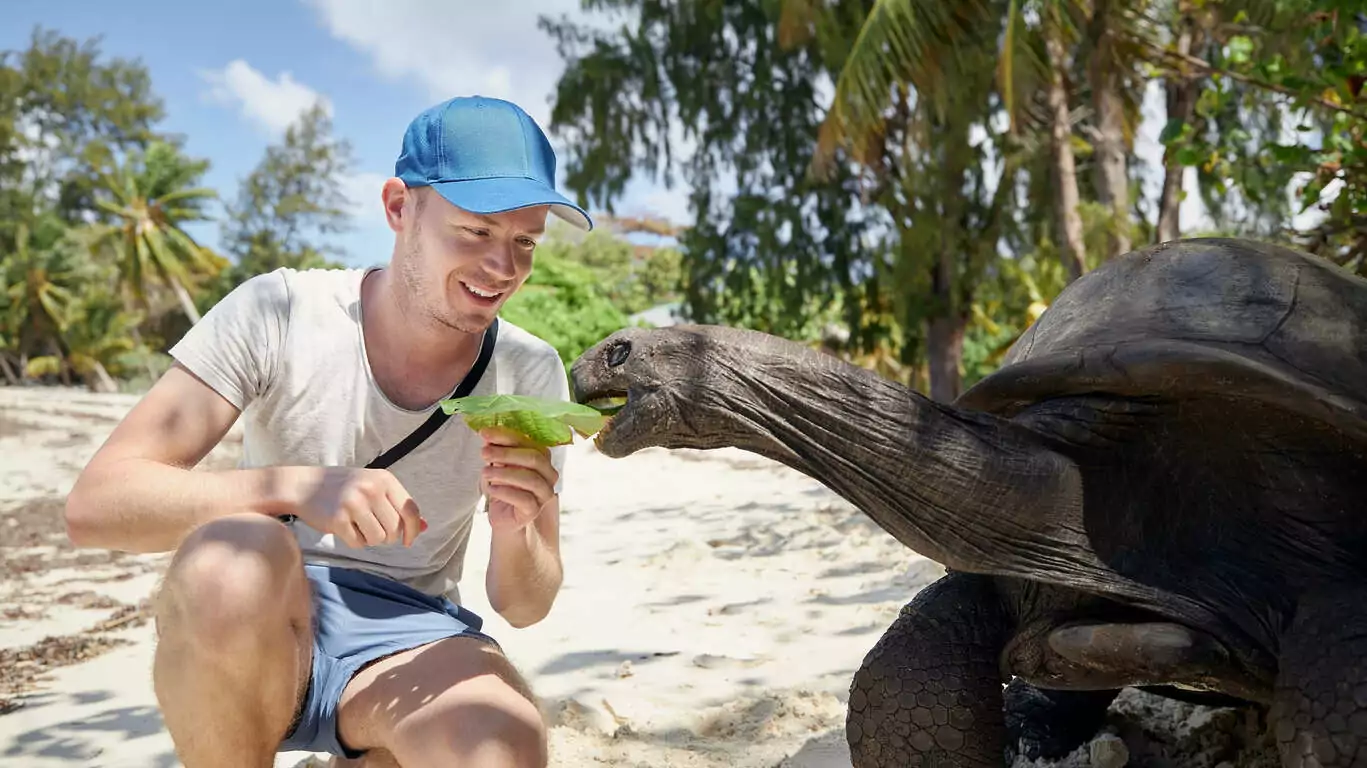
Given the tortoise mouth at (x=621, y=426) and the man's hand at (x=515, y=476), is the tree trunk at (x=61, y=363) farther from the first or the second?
the tortoise mouth at (x=621, y=426)

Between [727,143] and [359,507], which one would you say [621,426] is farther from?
[727,143]

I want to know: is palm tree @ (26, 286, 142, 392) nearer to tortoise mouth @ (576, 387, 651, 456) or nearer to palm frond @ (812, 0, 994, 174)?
palm frond @ (812, 0, 994, 174)

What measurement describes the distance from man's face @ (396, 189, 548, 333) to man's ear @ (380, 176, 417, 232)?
2 cm

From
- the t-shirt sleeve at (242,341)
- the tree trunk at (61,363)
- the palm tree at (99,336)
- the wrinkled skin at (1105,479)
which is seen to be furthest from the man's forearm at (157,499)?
the tree trunk at (61,363)

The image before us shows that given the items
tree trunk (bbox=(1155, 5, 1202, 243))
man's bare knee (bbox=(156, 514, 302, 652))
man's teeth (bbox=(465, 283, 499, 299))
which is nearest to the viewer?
man's bare knee (bbox=(156, 514, 302, 652))

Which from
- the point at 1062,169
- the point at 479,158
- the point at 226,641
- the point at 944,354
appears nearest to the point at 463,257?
the point at 479,158

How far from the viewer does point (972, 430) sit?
1.59m

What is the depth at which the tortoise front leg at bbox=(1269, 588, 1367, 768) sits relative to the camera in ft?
4.40

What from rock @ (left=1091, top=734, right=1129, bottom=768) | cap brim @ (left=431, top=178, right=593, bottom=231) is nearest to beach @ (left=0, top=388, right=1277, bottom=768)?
rock @ (left=1091, top=734, right=1129, bottom=768)

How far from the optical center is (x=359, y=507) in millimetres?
1413

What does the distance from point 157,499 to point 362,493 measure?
1.14ft

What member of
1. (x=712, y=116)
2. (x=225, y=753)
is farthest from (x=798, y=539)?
(x=712, y=116)

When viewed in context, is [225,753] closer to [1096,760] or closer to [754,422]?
[754,422]

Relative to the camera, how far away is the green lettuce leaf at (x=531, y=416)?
4.67 ft
